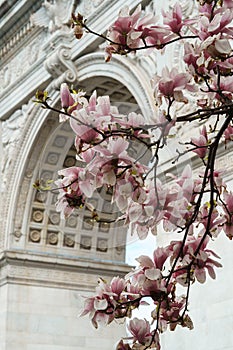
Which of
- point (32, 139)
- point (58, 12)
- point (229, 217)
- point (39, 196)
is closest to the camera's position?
point (229, 217)

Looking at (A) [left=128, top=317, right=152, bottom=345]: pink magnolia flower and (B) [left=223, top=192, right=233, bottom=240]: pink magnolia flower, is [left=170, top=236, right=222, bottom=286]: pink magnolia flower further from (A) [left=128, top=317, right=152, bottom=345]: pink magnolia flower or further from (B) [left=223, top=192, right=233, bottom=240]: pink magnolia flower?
(A) [left=128, top=317, right=152, bottom=345]: pink magnolia flower

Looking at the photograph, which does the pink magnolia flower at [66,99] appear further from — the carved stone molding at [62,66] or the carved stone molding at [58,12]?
the carved stone molding at [58,12]

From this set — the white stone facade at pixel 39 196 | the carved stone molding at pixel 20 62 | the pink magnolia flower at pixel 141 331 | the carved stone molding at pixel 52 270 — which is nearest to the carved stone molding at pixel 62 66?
the white stone facade at pixel 39 196

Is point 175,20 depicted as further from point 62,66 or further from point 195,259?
point 62,66

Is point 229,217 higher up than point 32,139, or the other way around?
point 32,139

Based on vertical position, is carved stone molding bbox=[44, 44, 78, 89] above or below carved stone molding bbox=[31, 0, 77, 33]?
below

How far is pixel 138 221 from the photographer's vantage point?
2.58 metres

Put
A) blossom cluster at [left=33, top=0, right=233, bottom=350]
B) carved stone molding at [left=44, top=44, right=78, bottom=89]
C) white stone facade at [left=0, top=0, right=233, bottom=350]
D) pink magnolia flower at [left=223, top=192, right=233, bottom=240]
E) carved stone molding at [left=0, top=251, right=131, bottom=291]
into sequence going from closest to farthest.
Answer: blossom cluster at [left=33, top=0, right=233, bottom=350]
pink magnolia flower at [left=223, top=192, right=233, bottom=240]
carved stone molding at [left=44, top=44, right=78, bottom=89]
white stone facade at [left=0, top=0, right=233, bottom=350]
carved stone molding at [left=0, top=251, right=131, bottom=291]

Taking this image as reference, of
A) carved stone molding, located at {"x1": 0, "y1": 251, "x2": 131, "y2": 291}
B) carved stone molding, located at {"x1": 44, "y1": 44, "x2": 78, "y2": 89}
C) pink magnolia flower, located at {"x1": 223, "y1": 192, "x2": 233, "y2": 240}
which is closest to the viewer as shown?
pink magnolia flower, located at {"x1": 223, "y1": 192, "x2": 233, "y2": 240}

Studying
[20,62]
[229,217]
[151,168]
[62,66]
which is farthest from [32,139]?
[151,168]

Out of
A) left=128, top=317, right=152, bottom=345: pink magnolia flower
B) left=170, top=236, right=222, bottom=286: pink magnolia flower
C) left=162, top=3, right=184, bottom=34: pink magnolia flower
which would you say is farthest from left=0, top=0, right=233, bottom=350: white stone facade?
left=128, top=317, right=152, bottom=345: pink magnolia flower

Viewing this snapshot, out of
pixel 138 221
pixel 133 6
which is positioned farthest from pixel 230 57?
pixel 133 6

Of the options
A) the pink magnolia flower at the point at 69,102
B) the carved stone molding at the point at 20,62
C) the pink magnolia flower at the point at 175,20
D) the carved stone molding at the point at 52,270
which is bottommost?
the pink magnolia flower at the point at 69,102

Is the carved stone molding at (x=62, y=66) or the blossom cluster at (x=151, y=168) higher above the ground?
the carved stone molding at (x=62, y=66)
